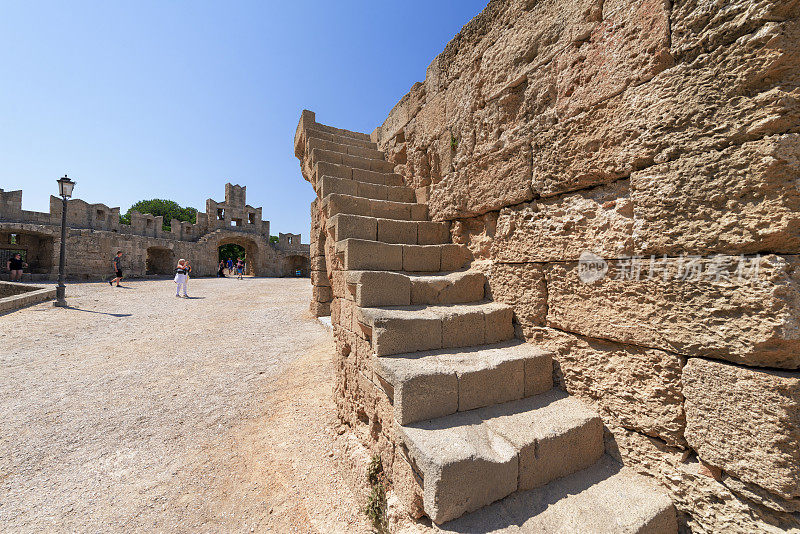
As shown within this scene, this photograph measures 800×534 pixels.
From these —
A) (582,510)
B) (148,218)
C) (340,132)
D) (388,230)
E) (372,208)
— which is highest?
(148,218)

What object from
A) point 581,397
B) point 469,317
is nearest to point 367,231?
point 469,317

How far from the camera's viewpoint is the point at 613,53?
199 centimetres

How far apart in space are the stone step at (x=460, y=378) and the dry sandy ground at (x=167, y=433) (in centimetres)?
101

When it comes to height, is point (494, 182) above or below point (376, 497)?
above

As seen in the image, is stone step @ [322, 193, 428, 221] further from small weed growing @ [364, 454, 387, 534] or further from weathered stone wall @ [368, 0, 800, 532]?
small weed growing @ [364, 454, 387, 534]

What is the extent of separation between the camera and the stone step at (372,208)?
346 cm

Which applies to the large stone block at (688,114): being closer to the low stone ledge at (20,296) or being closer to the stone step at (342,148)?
the stone step at (342,148)

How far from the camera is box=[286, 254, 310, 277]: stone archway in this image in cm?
2631

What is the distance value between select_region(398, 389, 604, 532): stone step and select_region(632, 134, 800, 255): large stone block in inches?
47.3

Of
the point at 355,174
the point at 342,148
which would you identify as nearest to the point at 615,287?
the point at 355,174

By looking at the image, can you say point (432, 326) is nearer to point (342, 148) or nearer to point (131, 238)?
point (342, 148)

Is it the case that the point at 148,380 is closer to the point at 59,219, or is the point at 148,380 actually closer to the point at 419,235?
the point at 419,235

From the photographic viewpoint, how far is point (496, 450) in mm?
1622

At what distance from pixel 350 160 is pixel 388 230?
6.69 ft
